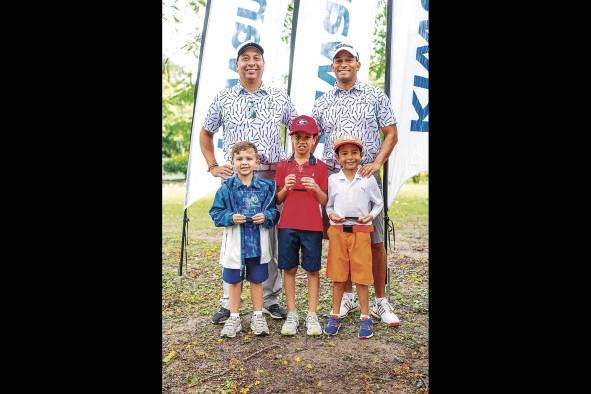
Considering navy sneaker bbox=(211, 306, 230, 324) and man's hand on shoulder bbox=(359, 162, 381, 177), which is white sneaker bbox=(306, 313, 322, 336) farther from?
man's hand on shoulder bbox=(359, 162, 381, 177)

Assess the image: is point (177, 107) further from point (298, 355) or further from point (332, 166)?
point (298, 355)

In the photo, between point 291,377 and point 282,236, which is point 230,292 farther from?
point 291,377

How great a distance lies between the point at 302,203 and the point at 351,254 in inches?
18.3

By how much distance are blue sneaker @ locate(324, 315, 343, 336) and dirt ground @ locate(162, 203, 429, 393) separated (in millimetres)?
47

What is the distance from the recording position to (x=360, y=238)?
3.61 meters

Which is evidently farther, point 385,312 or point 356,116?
point 385,312

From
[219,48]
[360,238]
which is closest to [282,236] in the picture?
[360,238]

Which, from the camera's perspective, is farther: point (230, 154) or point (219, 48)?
point (219, 48)

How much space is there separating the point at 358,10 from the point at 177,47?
158 centimetres

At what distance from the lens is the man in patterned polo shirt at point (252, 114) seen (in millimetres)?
3766

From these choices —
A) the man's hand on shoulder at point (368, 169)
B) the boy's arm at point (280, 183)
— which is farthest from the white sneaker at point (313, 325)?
the man's hand on shoulder at point (368, 169)

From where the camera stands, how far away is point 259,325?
12.0 ft

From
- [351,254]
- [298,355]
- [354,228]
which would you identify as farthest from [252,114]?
[298,355]

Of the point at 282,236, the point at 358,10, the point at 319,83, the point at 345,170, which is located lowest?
the point at 282,236
